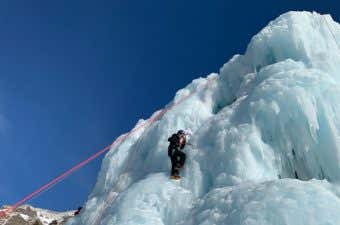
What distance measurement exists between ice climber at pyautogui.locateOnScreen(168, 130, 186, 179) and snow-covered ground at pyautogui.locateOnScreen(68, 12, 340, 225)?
0.26 metres

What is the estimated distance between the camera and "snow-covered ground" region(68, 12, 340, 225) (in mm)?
11633

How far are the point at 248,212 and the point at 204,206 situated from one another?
2314mm

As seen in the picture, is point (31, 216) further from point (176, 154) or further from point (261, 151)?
point (261, 151)

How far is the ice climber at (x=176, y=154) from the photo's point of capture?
16500 millimetres

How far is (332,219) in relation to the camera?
33.7 feet

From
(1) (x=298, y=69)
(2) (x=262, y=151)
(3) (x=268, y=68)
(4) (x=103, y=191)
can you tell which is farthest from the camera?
(4) (x=103, y=191)

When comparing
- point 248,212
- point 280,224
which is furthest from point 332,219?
point 248,212

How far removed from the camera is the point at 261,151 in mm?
14500

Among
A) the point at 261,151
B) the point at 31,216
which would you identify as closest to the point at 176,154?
the point at 261,151

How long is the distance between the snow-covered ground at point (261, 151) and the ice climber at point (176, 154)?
263mm

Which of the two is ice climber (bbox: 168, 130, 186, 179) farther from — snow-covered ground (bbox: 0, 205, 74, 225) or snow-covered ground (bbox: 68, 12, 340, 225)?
snow-covered ground (bbox: 0, 205, 74, 225)

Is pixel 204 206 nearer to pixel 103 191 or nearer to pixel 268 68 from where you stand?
pixel 268 68

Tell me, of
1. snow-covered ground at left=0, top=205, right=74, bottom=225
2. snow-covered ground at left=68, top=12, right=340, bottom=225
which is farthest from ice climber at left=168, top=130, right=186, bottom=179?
snow-covered ground at left=0, top=205, right=74, bottom=225

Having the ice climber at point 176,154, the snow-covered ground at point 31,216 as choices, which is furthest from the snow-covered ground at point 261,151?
the snow-covered ground at point 31,216
